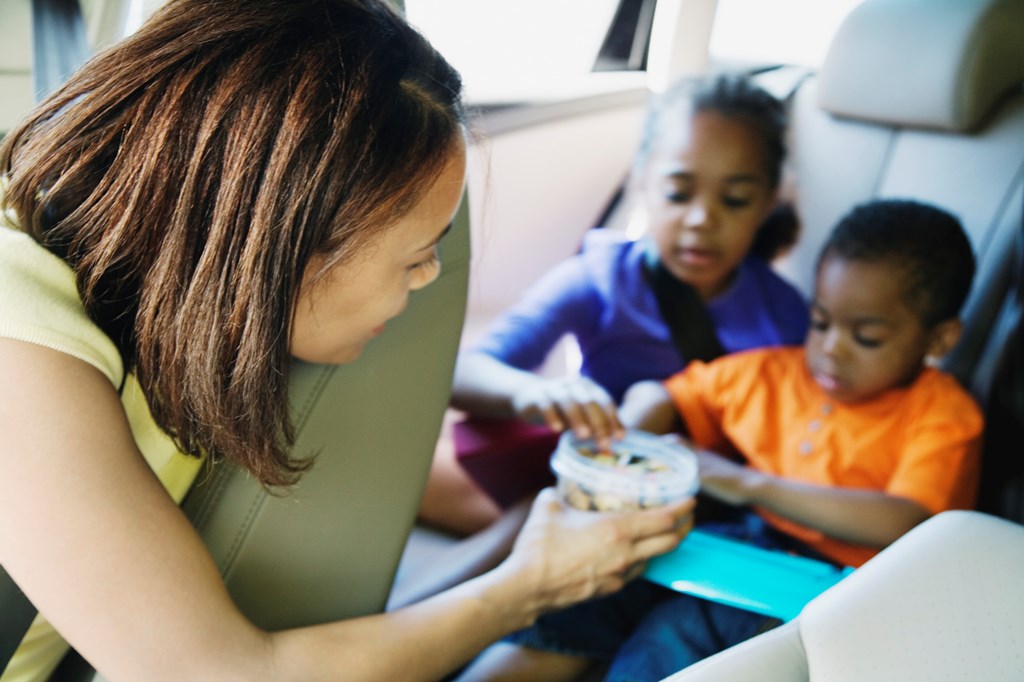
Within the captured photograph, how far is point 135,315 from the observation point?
720 millimetres

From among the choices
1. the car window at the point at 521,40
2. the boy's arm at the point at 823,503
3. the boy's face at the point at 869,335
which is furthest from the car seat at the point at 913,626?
the car window at the point at 521,40

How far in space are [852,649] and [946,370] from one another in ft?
3.58

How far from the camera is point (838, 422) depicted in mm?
1423

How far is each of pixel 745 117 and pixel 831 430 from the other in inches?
25.5

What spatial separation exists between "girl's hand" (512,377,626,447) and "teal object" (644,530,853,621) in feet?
0.67

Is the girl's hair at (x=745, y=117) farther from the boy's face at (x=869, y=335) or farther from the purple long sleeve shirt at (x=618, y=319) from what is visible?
the boy's face at (x=869, y=335)

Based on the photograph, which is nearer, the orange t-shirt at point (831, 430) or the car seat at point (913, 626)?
the car seat at point (913, 626)

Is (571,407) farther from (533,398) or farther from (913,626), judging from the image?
(913,626)

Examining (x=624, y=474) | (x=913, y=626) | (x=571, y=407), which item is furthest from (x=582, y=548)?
(x=913, y=626)

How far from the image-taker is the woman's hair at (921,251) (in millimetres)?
1398

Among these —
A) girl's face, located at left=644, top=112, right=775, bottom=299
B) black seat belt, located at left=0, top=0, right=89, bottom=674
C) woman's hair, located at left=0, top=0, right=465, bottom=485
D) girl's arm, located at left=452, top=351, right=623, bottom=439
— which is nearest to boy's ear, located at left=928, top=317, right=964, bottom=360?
girl's face, located at left=644, top=112, right=775, bottom=299

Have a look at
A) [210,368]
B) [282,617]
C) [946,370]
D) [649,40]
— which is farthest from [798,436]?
[649,40]

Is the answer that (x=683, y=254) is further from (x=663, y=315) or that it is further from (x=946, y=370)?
(x=946, y=370)

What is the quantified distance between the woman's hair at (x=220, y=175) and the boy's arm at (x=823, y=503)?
80 centimetres
